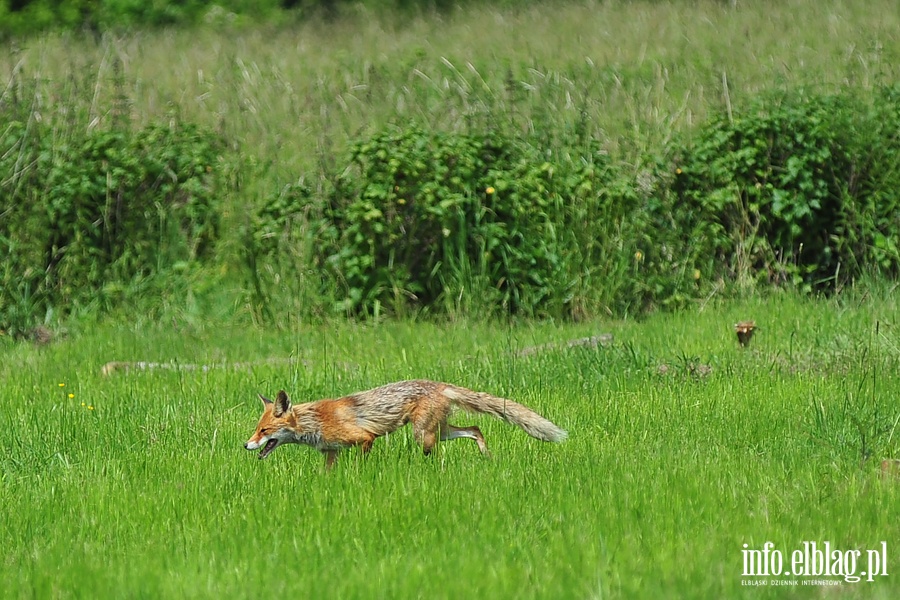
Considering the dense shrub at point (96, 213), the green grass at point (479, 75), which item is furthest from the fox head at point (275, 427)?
the green grass at point (479, 75)

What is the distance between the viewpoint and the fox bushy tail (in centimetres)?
612

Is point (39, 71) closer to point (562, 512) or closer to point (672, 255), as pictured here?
point (672, 255)

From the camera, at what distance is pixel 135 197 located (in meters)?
12.2

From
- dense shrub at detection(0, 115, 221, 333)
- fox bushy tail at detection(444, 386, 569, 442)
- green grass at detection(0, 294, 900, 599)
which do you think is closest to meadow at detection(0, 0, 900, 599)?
green grass at detection(0, 294, 900, 599)

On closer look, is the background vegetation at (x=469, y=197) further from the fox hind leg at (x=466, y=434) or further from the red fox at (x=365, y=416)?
the red fox at (x=365, y=416)

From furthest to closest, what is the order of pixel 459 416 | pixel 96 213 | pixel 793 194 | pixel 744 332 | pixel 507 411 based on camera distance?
pixel 96 213 → pixel 793 194 → pixel 744 332 → pixel 459 416 → pixel 507 411

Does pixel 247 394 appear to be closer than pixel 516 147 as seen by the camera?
Yes

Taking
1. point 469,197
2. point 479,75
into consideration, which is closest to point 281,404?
point 469,197

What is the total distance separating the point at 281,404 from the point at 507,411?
3.81 feet

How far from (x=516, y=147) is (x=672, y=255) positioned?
191 centimetres

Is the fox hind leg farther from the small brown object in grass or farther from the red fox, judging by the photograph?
the small brown object in grass

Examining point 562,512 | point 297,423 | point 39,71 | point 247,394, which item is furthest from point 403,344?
point 39,71

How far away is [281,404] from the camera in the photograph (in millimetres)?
5938

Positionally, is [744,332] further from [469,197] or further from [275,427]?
[275,427]
